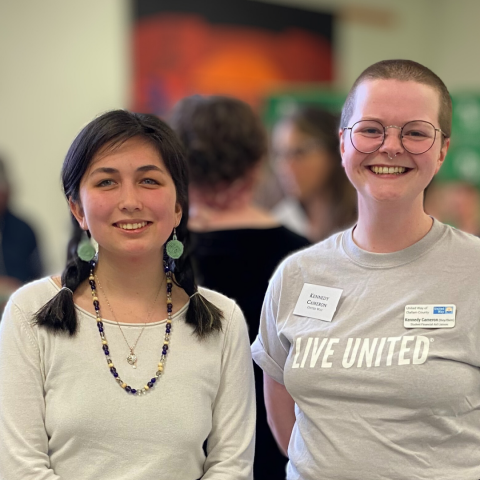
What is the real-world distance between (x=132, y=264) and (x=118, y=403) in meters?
0.31

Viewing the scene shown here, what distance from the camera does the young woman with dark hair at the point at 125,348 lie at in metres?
1.53

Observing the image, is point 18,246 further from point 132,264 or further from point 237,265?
point 132,264

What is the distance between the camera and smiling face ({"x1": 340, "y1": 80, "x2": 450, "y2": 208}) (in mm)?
1565

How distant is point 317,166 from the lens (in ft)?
11.8

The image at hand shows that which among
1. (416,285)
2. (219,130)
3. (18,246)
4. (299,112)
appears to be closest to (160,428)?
(416,285)

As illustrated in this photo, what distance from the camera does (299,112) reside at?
3666 millimetres

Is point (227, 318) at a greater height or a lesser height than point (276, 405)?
greater

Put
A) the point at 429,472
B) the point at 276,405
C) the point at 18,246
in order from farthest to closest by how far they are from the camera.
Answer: the point at 18,246, the point at 276,405, the point at 429,472

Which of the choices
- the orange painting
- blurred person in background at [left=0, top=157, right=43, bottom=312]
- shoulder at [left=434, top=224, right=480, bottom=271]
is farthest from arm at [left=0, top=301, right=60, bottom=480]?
the orange painting

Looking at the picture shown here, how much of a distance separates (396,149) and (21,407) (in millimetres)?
950

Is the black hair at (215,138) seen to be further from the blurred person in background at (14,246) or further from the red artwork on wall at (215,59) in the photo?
the red artwork on wall at (215,59)

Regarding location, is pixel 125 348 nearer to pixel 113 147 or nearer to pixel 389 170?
pixel 113 147

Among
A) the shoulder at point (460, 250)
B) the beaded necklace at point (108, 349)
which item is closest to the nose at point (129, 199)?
the beaded necklace at point (108, 349)

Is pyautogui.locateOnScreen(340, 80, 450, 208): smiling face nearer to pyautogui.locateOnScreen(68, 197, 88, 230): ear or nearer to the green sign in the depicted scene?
pyautogui.locateOnScreen(68, 197, 88, 230): ear
